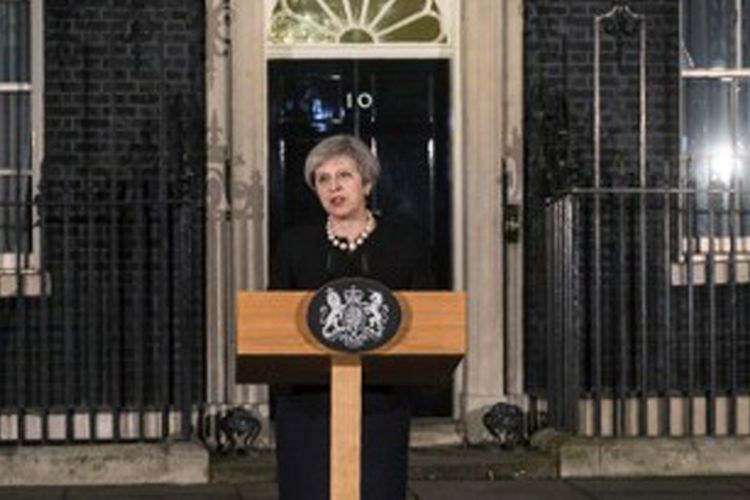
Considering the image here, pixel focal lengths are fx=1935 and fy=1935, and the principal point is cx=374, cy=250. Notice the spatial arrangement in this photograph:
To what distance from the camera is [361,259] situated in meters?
5.48

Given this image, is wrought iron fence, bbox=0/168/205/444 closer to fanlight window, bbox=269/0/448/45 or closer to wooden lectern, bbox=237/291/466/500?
fanlight window, bbox=269/0/448/45

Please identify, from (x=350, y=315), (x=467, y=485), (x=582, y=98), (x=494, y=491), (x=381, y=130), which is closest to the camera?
Answer: (x=350, y=315)

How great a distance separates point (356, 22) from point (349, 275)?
578cm

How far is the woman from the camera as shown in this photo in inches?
214

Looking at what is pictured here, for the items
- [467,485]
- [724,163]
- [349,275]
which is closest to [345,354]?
[349,275]

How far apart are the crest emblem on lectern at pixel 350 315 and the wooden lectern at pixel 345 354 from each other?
0.09 feet

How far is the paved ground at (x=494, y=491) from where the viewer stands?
957 centimetres

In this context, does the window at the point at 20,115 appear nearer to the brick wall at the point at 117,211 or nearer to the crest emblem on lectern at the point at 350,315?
the brick wall at the point at 117,211

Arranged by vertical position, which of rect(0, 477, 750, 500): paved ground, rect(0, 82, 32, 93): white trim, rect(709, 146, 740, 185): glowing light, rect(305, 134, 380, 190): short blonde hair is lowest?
rect(0, 477, 750, 500): paved ground

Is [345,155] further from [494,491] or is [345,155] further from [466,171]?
[466,171]

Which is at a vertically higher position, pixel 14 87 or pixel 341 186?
A: pixel 14 87

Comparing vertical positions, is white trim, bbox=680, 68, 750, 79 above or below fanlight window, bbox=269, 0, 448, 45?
below

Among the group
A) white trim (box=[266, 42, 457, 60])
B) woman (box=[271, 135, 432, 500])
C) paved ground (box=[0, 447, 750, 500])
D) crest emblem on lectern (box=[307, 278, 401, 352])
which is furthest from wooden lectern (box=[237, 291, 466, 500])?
white trim (box=[266, 42, 457, 60])

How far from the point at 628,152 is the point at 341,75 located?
66.4 inches
